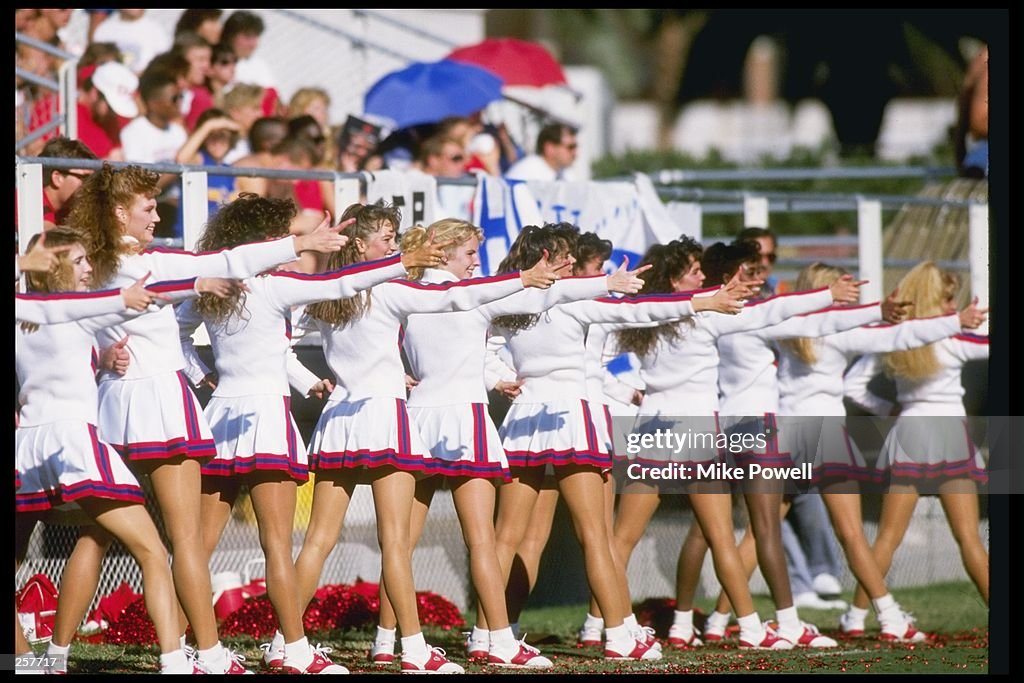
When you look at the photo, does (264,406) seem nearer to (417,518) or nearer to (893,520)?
(417,518)

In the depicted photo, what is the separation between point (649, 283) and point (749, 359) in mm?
764

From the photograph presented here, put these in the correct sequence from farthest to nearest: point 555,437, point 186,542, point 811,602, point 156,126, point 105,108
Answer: point 811,602 < point 156,126 < point 105,108 < point 555,437 < point 186,542

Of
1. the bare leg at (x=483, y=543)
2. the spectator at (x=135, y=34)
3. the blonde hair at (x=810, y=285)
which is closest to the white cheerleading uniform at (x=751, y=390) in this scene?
the blonde hair at (x=810, y=285)

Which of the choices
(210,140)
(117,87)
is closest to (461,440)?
(210,140)

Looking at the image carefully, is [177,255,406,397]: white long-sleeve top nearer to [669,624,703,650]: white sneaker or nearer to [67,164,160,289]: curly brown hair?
[67,164,160,289]: curly brown hair

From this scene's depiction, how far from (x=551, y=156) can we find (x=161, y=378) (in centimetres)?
550

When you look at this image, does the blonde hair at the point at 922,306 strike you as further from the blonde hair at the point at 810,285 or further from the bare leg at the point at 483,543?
the bare leg at the point at 483,543

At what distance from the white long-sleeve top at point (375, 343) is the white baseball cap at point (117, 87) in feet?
11.8

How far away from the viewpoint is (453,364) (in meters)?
7.66

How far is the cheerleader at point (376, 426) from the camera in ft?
24.2

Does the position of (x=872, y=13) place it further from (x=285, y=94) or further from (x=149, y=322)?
(x=149, y=322)

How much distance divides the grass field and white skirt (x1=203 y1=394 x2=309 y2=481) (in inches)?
36.6

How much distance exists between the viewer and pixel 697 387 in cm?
878
